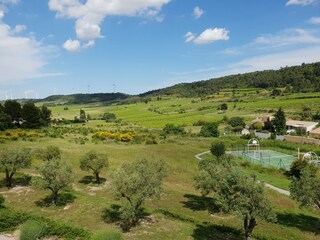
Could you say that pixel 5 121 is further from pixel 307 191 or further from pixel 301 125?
pixel 301 125

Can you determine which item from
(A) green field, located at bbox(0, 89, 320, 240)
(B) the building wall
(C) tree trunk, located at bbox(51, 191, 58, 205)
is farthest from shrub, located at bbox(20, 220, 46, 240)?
(B) the building wall

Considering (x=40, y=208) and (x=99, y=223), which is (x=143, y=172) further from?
(x=40, y=208)

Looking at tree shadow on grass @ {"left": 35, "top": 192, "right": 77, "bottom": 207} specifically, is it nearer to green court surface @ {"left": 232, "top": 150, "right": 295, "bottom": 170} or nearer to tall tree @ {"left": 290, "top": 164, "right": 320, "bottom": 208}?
tall tree @ {"left": 290, "top": 164, "right": 320, "bottom": 208}

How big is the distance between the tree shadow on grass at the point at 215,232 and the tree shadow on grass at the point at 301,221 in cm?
751

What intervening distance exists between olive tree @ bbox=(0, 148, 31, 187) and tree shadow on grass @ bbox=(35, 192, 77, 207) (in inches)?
255

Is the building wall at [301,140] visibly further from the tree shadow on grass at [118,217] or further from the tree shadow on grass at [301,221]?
the tree shadow on grass at [118,217]

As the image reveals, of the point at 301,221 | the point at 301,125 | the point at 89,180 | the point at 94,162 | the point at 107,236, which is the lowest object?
the point at 301,221

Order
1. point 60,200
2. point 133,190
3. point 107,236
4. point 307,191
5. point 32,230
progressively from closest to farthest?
point 107,236 < point 32,230 < point 133,190 < point 307,191 < point 60,200

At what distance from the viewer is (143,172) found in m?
36.5

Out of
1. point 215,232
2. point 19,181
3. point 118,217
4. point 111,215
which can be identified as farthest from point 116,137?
point 215,232

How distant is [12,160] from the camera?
4428 cm

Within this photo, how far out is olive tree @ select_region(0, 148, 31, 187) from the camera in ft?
144

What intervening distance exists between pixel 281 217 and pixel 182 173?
22862 mm

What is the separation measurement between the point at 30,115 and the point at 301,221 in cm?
7975
